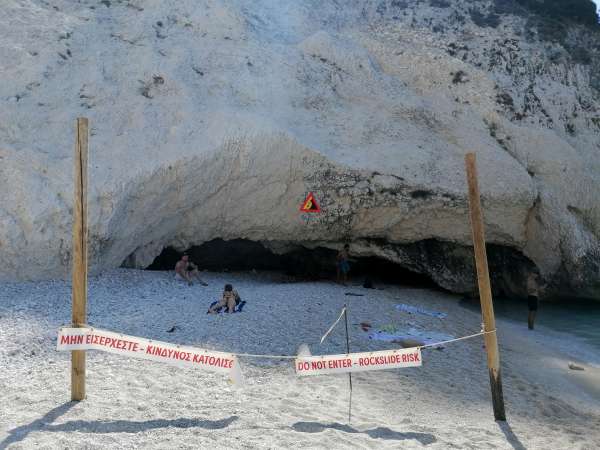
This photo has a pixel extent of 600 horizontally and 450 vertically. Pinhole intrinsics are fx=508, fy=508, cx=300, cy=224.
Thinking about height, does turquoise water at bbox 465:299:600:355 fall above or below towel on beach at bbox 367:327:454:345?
below

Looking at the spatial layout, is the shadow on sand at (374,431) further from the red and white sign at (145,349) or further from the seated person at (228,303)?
the seated person at (228,303)

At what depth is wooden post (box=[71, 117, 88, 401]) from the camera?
5.54m

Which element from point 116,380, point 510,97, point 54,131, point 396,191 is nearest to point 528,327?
point 396,191

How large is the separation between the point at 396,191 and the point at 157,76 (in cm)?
756

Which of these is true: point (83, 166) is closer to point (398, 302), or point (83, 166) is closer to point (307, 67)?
point (398, 302)

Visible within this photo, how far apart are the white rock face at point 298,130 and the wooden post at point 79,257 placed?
640 centimetres

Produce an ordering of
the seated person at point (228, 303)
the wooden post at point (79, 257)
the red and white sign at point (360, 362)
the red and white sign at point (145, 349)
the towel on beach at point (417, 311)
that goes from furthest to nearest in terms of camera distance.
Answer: the towel on beach at point (417, 311) < the seated person at point (228, 303) < the red and white sign at point (360, 362) < the wooden post at point (79, 257) < the red and white sign at point (145, 349)

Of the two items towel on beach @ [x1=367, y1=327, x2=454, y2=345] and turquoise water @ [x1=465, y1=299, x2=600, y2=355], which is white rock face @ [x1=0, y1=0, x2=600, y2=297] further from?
towel on beach @ [x1=367, y1=327, x2=454, y2=345]

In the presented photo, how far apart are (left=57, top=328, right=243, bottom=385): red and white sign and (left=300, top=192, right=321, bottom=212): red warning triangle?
981 cm

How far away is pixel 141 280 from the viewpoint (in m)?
12.4

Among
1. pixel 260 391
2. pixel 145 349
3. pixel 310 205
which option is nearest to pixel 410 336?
pixel 260 391

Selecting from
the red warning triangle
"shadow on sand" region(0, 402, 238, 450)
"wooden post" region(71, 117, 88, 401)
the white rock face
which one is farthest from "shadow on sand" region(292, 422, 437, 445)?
the red warning triangle

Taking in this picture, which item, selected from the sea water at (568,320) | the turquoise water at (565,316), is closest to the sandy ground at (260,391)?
the sea water at (568,320)

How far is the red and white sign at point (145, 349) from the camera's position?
5.43 m
